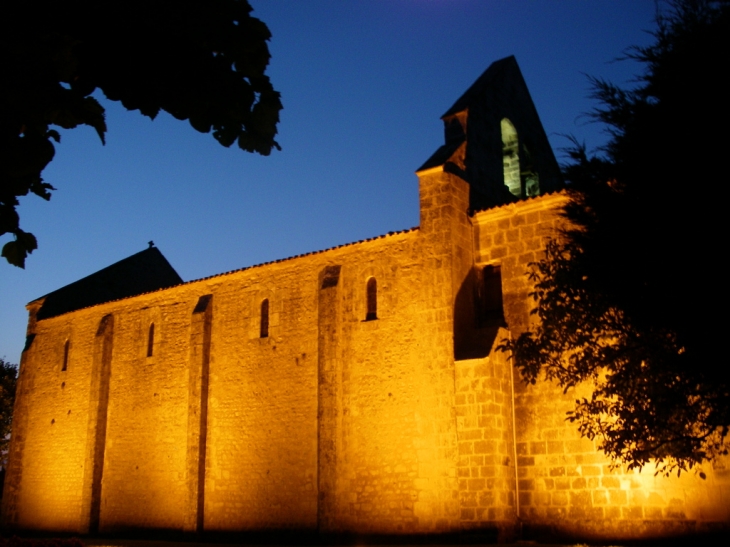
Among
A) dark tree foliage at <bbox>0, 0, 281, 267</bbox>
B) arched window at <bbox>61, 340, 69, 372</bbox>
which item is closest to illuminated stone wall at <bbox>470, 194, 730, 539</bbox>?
dark tree foliage at <bbox>0, 0, 281, 267</bbox>

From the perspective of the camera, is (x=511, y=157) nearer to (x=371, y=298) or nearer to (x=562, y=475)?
(x=371, y=298)

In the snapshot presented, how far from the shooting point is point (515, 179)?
22234mm

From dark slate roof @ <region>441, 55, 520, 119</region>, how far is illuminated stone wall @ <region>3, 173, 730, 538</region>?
2.32m

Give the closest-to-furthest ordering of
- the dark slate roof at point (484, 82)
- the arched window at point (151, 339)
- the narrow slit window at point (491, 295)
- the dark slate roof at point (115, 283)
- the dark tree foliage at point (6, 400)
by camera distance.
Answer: the narrow slit window at point (491, 295)
the dark slate roof at point (484, 82)
the arched window at point (151, 339)
the dark slate roof at point (115, 283)
the dark tree foliage at point (6, 400)

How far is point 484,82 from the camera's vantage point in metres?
21.0

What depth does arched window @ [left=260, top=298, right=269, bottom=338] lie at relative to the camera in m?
21.7

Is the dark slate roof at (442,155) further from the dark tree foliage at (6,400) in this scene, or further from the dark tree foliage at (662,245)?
the dark tree foliage at (6,400)

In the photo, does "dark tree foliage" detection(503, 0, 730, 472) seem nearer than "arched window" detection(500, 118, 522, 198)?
Yes

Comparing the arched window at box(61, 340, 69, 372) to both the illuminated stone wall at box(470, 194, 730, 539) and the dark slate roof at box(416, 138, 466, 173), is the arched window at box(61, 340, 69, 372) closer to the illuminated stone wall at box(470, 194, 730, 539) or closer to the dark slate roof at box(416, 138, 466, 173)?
the dark slate roof at box(416, 138, 466, 173)

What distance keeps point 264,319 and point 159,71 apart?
1764cm

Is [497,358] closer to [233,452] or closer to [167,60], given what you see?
[233,452]

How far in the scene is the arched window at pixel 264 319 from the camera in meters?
21.7

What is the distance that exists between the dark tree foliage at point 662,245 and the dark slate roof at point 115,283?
21.5 metres

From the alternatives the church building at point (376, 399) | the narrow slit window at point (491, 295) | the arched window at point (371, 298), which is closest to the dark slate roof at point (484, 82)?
the church building at point (376, 399)
